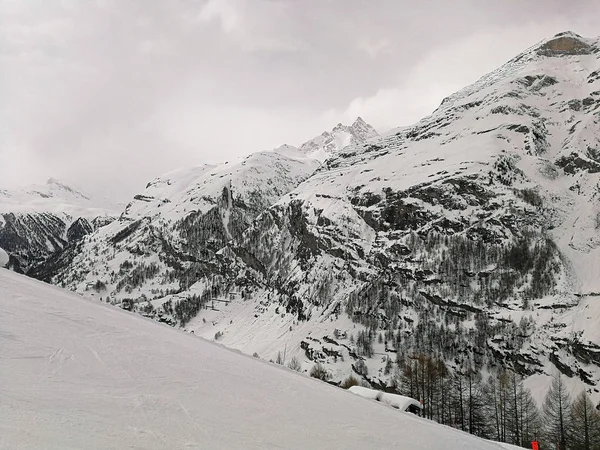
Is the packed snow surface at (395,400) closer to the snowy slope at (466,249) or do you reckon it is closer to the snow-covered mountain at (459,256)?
the snow-covered mountain at (459,256)

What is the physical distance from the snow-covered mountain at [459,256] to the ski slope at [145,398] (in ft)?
294

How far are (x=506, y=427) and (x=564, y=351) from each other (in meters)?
36.2

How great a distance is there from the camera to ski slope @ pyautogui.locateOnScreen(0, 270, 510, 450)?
5.73m

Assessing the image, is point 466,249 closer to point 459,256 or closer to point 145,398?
point 459,256

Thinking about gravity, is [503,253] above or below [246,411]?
above

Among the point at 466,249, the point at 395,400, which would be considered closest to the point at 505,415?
the point at 395,400

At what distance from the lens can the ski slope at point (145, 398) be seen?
5.73m

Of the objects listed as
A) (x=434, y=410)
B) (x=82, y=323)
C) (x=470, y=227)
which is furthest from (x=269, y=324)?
(x=82, y=323)

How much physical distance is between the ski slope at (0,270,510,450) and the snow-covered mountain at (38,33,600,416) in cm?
8966

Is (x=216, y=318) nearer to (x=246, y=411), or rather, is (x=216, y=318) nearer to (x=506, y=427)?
(x=506, y=427)

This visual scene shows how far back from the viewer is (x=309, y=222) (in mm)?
177375

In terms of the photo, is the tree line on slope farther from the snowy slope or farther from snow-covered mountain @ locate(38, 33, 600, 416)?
the snowy slope

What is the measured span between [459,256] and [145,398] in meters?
131

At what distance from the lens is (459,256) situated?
5059 inches
